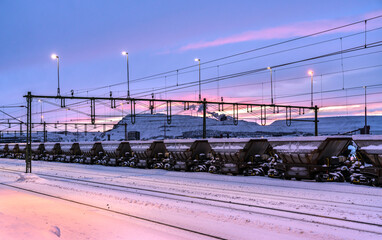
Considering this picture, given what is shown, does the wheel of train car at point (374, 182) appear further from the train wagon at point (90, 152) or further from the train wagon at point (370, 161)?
the train wagon at point (90, 152)

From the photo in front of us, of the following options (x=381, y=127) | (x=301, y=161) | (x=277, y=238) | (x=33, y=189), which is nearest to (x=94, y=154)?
(x=33, y=189)

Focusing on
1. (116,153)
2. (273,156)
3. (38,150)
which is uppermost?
(273,156)

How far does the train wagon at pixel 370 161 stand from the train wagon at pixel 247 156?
7264 millimetres

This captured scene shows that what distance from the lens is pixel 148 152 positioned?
35.2m

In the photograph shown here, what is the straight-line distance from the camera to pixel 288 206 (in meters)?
13.1

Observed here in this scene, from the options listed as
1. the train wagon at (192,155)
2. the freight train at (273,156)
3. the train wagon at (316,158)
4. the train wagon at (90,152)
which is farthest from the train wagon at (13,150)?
the train wagon at (316,158)

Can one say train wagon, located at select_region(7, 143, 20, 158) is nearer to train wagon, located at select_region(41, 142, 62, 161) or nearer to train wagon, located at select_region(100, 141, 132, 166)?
train wagon, located at select_region(41, 142, 62, 161)

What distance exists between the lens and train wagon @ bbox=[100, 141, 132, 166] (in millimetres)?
39375

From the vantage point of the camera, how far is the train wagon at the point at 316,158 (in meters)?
21.0

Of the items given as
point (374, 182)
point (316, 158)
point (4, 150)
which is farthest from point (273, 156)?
point (4, 150)

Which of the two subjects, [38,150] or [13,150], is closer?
[38,150]

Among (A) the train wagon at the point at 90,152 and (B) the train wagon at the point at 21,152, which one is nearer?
(A) the train wagon at the point at 90,152

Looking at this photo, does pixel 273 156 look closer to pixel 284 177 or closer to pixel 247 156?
pixel 247 156

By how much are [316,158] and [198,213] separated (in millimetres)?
11395
